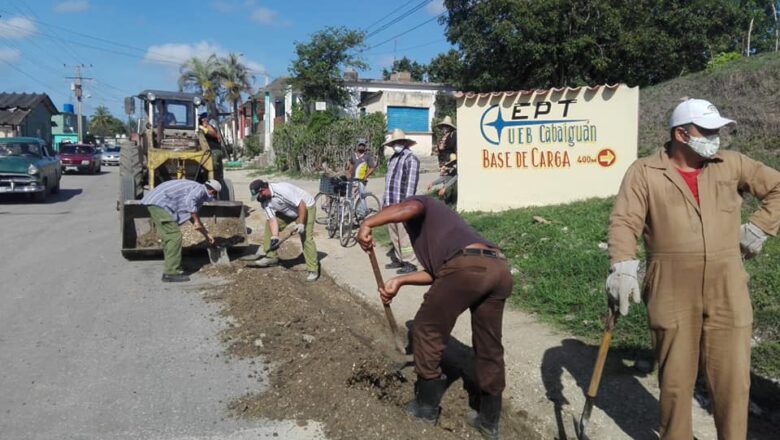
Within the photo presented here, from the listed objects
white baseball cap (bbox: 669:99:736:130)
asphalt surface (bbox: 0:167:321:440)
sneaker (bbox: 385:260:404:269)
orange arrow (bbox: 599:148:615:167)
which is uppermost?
white baseball cap (bbox: 669:99:736:130)

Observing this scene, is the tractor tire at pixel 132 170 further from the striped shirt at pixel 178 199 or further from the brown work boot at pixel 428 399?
the brown work boot at pixel 428 399

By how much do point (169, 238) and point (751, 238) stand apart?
697 centimetres

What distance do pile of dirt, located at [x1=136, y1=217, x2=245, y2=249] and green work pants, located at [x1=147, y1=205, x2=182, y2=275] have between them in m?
1.33

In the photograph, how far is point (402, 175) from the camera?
8.72 m

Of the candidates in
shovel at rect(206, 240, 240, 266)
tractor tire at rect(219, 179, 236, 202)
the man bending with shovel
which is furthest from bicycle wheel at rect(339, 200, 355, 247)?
the man bending with shovel

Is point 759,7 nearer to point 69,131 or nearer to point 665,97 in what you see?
point 665,97

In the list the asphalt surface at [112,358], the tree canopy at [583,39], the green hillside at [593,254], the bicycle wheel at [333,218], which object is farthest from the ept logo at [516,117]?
the tree canopy at [583,39]

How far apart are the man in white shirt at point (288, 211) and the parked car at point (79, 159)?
28.0 m

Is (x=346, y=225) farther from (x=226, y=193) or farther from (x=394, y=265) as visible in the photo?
(x=226, y=193)

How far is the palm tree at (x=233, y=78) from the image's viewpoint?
51.7 m

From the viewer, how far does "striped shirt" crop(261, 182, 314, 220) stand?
8.74 m

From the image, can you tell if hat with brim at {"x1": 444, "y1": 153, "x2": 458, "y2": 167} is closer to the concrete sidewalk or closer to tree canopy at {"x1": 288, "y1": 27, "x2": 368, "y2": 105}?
the concrete sidewalk

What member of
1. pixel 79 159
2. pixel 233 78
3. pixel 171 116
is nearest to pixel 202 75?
pixel 233 78

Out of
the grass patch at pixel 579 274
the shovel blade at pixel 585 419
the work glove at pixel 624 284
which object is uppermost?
the work glove at pixel 624 284
